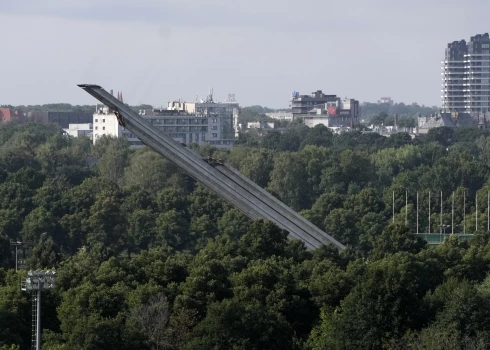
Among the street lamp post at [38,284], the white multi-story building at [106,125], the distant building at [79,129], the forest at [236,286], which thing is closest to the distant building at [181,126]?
the white multi-story building at [106,125]

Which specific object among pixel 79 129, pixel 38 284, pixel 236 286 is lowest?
pixel 236 286

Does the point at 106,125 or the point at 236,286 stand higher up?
the point at 106,125

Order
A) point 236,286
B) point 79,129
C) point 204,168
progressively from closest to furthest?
1. point 236,286
2. point 204,168
3. point 79,129

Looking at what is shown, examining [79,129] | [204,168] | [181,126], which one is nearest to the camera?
[204,168]

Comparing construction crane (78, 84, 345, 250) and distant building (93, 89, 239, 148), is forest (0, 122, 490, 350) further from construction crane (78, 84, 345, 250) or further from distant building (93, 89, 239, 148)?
distant building (93, 89, 239, 148)

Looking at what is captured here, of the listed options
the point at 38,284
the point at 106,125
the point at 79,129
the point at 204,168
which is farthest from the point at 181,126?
the point at 38,284

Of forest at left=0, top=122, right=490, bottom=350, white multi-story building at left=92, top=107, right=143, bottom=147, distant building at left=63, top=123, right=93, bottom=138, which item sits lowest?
forest at left=0, top=122, right=490, bottom=350

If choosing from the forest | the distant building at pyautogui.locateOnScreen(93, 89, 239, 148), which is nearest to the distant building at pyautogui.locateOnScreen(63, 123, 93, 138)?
the distant building at pyautogui.locateOnScreen(93, 89, 239, 148)

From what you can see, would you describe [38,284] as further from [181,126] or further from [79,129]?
[79,129]

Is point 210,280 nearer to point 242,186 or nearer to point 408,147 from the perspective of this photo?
point 242,186
